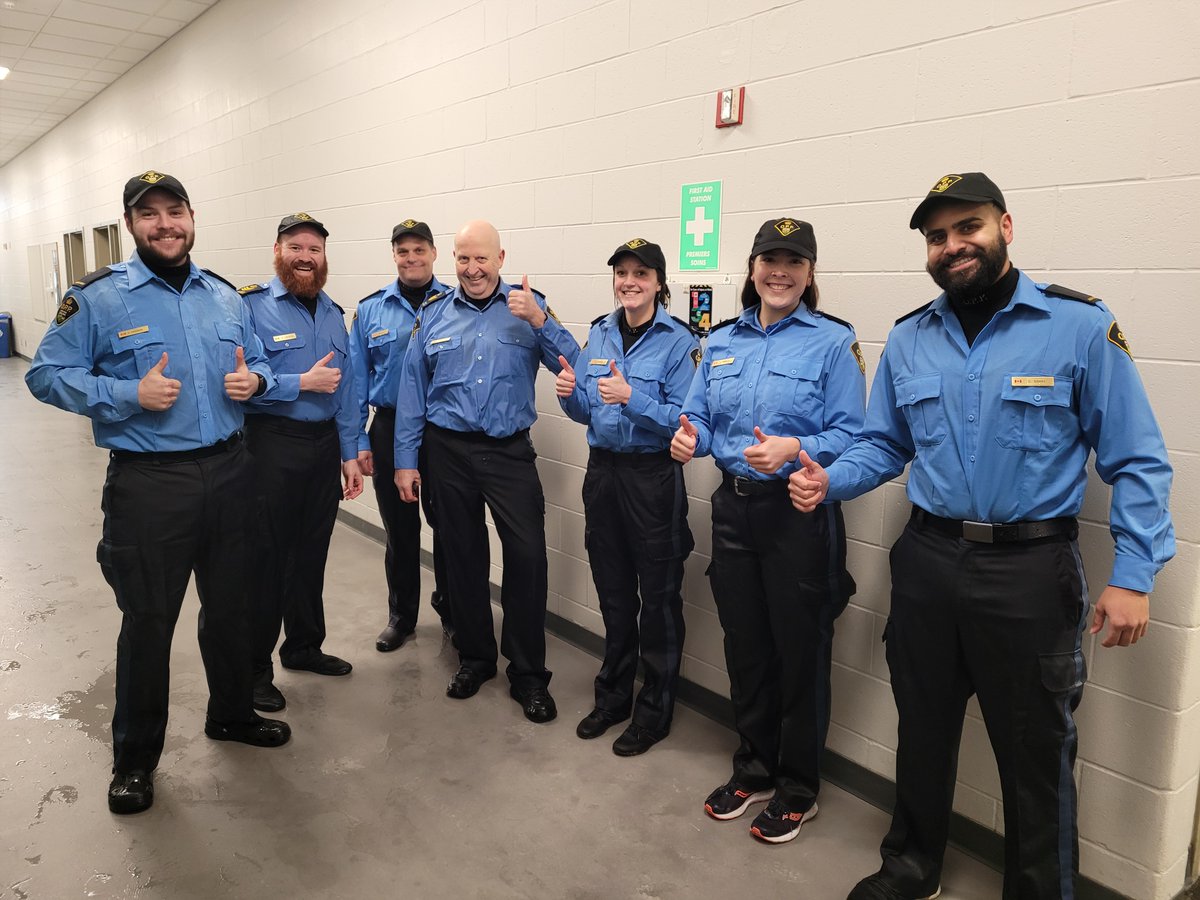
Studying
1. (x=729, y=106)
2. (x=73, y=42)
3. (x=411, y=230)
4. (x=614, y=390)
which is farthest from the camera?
(x=73, y=42)

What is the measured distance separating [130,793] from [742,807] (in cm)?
182

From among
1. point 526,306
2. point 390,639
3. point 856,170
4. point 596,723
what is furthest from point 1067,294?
point 390,639

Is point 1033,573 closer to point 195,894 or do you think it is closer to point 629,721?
point 629,721

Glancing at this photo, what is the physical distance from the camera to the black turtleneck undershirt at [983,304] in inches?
71.1

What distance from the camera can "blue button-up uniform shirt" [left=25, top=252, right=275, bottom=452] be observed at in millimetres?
2283

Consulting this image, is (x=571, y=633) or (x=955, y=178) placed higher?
(x=955, y=178)

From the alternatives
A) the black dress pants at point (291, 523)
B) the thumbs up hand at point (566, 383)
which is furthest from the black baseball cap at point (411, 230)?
the thumbs up hand at point (566, 383)

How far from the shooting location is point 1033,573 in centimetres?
173

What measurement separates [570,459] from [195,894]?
6.86 feet

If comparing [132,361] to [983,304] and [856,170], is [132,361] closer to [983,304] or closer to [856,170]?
[856,170]

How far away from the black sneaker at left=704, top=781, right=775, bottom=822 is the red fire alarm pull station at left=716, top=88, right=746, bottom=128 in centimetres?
213

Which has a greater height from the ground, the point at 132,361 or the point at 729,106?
the point at 729,106

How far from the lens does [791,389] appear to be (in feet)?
7.31

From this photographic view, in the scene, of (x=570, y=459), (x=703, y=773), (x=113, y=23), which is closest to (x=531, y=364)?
(x=570, y=459)
